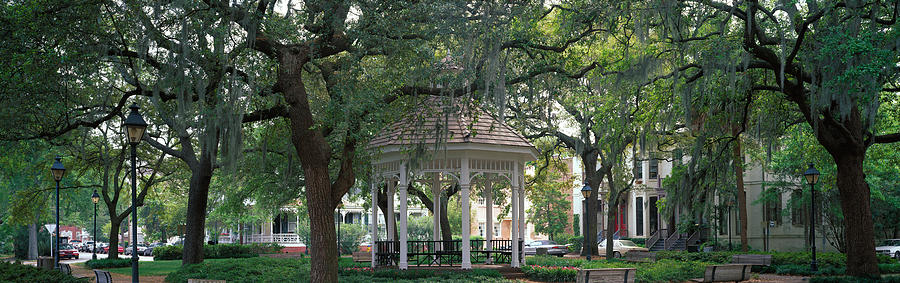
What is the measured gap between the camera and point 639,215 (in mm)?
56625

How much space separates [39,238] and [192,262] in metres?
38.1

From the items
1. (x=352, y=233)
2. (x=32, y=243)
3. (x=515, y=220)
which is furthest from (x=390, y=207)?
(x=32, y=243)

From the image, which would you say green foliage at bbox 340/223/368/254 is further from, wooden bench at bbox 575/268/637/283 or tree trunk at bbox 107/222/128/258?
wooden bench at bbox 575/268/637/283

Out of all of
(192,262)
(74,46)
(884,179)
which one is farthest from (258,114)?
(884,179)

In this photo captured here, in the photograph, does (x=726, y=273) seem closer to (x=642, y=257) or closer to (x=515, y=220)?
(x=515, y=220)

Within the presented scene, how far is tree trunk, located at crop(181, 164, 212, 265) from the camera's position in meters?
25.2

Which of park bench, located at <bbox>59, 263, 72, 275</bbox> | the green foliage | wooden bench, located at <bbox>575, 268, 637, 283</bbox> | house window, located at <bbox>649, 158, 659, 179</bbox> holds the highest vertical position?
house window, located at <bbox>649, 158, 659, 179</bbox>

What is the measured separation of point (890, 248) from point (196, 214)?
3019 centimetres

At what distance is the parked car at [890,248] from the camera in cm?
3500

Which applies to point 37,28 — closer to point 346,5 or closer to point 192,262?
point 346,5

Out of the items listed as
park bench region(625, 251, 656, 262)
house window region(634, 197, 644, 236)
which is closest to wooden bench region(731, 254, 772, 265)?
A: park bench region(625, 251, 656, 262)

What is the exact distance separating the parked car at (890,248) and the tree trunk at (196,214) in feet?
93.6

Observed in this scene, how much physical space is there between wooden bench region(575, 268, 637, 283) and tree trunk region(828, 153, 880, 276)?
570 cm

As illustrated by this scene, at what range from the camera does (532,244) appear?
172 feet
